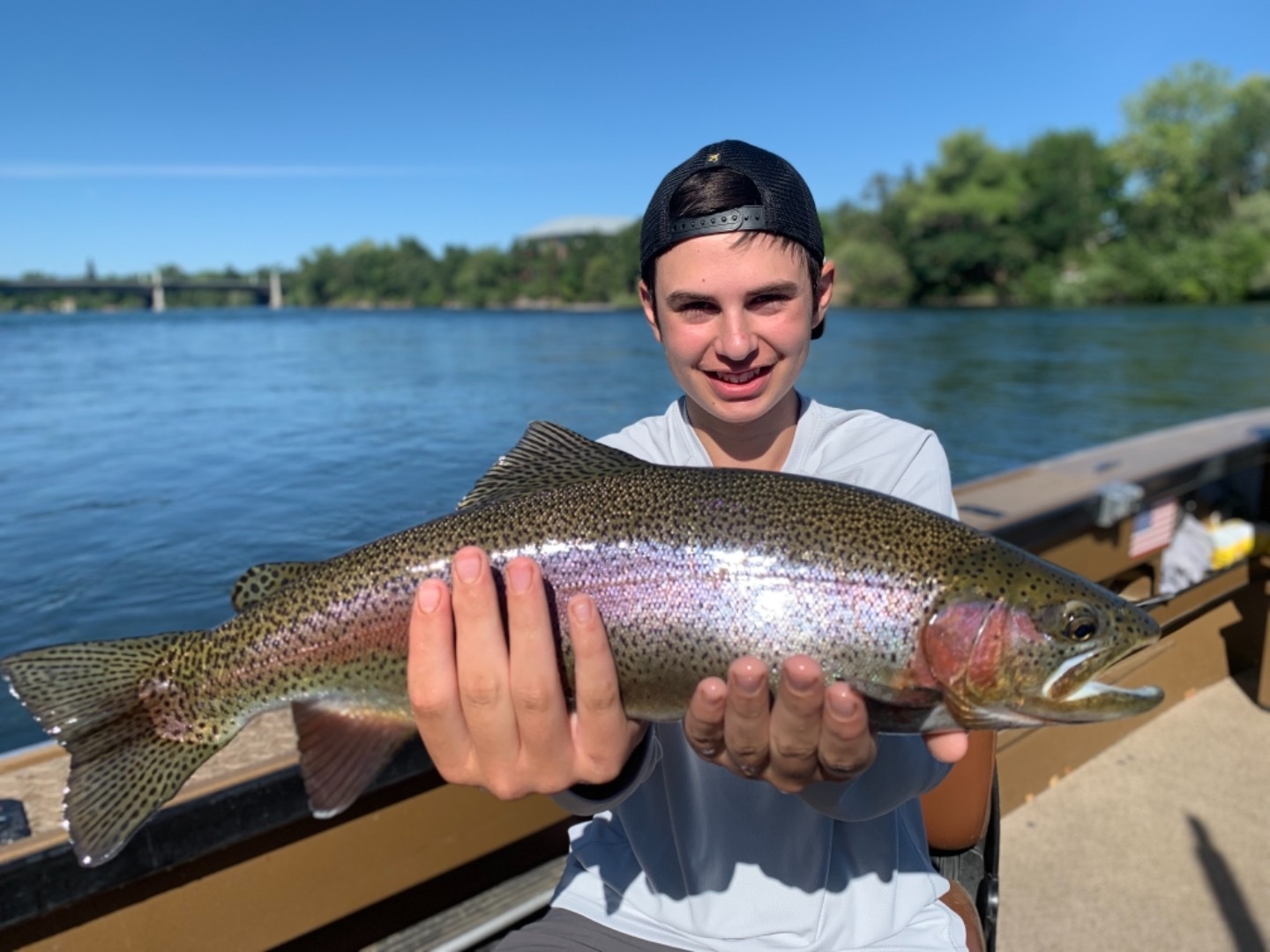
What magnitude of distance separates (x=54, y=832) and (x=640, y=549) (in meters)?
1.73

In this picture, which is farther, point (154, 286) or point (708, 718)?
point (154, 286)

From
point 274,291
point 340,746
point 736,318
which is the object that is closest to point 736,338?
point 736,318

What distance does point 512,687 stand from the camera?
77.7 inches

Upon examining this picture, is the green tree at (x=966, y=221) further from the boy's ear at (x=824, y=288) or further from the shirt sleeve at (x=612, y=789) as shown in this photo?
the shirt sleeve at (x=612, y=789)

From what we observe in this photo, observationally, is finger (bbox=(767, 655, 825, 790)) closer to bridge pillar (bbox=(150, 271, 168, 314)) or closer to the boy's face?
the boy's face

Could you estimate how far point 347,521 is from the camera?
26.0 ft

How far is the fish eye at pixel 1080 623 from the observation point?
1.97m

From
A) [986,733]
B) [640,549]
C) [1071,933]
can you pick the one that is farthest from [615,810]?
[1071,933]

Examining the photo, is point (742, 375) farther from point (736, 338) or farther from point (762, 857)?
point (762, 857)

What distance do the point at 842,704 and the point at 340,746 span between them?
1.27 metres

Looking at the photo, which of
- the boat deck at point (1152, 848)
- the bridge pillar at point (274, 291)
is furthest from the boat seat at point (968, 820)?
the bridge pillar at point (274, 291)

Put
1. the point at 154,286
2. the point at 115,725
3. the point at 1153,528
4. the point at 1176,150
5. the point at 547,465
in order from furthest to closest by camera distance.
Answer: the point at 154,286 < the point at 1176,150 < the point at 1153,528 < the point at 547,465 < the point at 115,725

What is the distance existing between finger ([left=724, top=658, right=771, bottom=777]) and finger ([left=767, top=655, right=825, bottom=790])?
23 millimetres

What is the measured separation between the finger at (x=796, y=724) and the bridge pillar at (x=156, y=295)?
3909 inches
